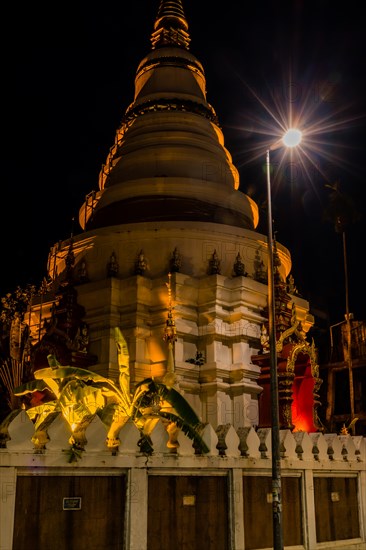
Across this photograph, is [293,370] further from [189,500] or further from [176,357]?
[189,500]

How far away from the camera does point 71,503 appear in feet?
38.1

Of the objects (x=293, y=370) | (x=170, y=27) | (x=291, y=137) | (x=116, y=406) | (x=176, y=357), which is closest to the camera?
(x=116, y=406)

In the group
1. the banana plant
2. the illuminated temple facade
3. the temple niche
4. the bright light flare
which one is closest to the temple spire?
the illuminated temple facade

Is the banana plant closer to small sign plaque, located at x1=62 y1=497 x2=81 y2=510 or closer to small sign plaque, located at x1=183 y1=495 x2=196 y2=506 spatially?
small sign plaque, located at x1=183 y1=495 x2=196 y2=506

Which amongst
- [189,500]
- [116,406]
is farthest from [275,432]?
[116,406]

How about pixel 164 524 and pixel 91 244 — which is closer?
pixel 164 524

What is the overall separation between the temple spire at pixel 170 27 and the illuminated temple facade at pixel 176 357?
0.33 ft

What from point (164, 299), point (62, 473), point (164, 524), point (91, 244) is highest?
point (91, 244)

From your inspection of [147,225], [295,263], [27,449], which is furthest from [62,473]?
[295,263]

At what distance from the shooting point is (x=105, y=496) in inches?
478

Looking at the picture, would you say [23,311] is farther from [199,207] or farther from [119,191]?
[199,207]

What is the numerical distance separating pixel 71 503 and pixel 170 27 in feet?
106

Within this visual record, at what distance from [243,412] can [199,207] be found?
30.6ft

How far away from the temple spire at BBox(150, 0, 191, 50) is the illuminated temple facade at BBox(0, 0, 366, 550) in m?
0.10
